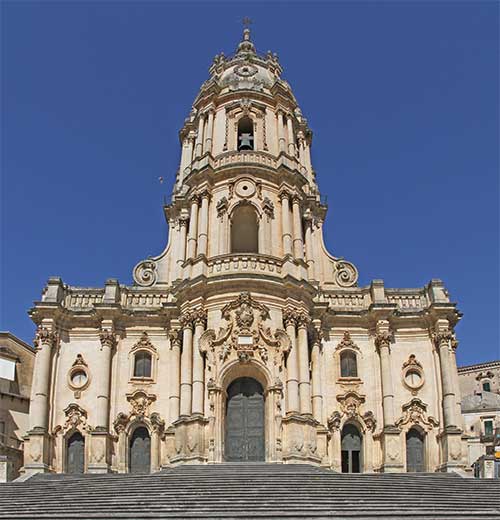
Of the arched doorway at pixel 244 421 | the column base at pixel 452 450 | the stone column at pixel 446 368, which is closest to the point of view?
the arched doorway at pixel 244 421

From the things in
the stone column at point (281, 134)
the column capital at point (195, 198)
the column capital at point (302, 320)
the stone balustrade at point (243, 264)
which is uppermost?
the stone column at point (281, 134)

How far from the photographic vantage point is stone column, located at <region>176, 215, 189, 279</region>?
36.0m

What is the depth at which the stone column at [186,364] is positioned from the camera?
29984 millimetres

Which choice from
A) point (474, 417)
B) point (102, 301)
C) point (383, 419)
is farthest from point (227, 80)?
point (474, 417)

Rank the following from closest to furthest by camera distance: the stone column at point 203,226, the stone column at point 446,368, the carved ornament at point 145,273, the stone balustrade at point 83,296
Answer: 1. the stone column at point 446,368
2. the stone column at point 203,226
3. the stone balustrade at point 83,296
4. the carved ornament at point 145,273

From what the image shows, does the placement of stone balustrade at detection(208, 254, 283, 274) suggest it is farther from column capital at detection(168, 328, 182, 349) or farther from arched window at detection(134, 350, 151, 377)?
arched window at detection(134, 350, 151, 377)

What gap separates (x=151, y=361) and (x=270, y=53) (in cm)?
2282

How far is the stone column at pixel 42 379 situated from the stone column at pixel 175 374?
5.93 metres

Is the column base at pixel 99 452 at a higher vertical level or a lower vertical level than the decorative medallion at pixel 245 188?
lower

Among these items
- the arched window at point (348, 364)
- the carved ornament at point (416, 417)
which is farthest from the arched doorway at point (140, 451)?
the carved ornament at point (416, 417)

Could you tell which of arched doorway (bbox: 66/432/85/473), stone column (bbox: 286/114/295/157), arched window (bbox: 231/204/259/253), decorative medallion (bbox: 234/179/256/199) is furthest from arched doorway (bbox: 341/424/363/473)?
stone column (bbox: 286/114/295/157)

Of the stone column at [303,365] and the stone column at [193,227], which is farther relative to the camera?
the stone column at [193,227]

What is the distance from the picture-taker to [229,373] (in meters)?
30.2

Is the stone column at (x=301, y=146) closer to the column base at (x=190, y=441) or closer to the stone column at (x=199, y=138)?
the stone column at (x=199, y=138)
